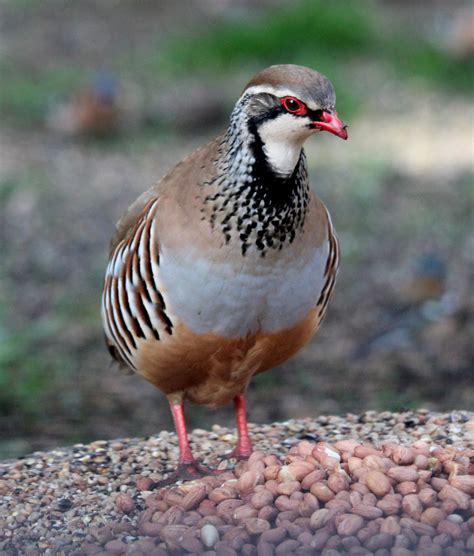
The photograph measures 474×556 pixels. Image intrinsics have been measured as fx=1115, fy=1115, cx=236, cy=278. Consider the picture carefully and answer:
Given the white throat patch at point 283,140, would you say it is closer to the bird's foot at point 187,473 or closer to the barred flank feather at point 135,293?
the barred flank feather at point 135,293

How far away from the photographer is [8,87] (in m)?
9.24

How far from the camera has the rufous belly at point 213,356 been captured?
2861 mm

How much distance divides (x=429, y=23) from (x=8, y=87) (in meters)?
4.79

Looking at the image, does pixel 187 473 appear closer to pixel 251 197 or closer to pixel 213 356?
pixel 213 356

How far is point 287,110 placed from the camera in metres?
2.61

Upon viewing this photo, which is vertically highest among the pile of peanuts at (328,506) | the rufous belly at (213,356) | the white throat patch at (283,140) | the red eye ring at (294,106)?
the red eye ring at (294,106)

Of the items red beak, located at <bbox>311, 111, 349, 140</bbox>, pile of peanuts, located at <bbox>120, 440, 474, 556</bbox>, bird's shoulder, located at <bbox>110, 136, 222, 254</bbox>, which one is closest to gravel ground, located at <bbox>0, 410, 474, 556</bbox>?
pile of peanuts, located at <bbox>120, 440, 474, 556</bbox>

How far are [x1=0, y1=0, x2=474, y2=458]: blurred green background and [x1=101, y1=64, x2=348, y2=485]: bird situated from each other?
137 centimetres

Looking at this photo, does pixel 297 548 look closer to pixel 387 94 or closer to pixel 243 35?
pixel 387 94

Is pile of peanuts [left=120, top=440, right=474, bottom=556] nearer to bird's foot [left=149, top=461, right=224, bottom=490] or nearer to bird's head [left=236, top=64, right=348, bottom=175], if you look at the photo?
bird's foot [left=149, top=461, right=224, bottom=490]

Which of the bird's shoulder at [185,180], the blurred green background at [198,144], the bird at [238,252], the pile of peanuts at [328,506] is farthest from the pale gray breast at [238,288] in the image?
the blurred green background at [198,144]

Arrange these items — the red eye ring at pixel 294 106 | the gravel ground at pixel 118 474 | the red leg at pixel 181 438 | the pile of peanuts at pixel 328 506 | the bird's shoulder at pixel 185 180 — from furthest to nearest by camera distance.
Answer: the red leg at pixel 181 438 → the bird's shoulder at pixel 185 180 → the red eye ring at pixel 294 106 → the gravel ground at pixel 118 474 → the pile of peanuts at pixel 328 506

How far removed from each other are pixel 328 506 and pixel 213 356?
0.61 meters

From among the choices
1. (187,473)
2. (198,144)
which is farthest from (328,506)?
(198,144)
